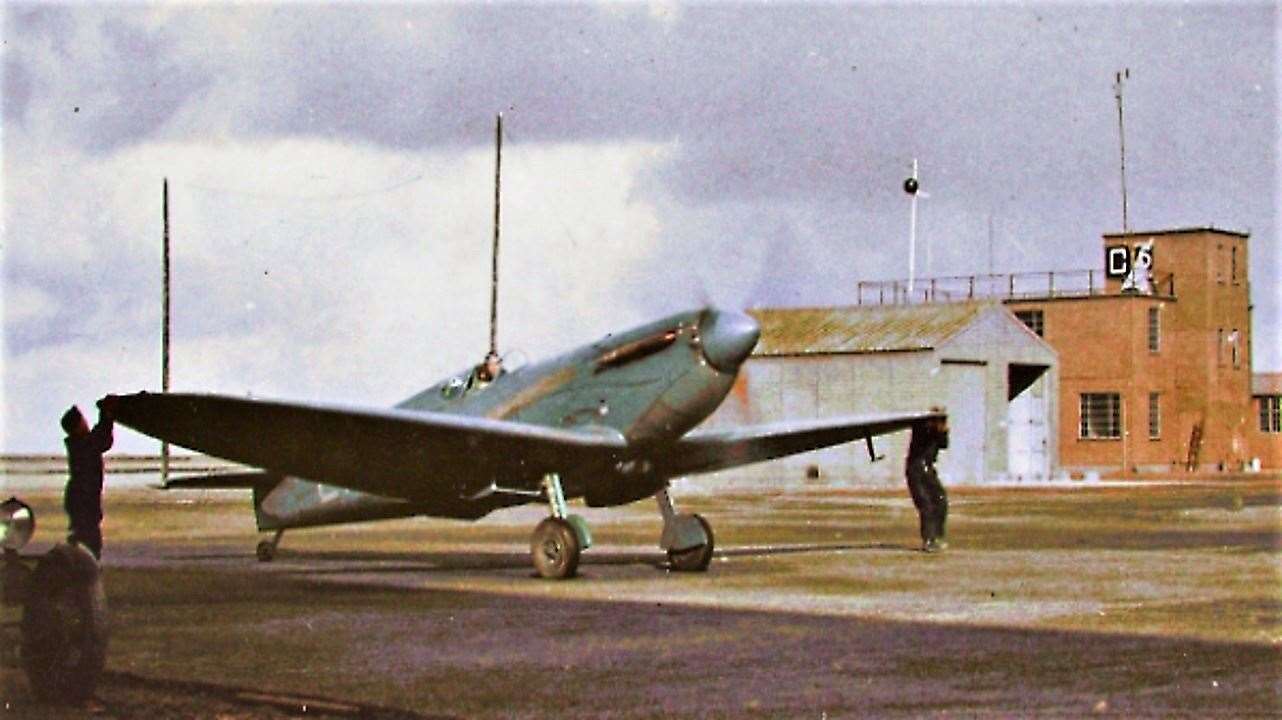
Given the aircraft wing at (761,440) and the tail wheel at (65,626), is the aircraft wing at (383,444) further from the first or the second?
the tail wheel at (65,626)

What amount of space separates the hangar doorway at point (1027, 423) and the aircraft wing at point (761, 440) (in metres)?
41.5

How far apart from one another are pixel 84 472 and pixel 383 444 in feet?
27.6

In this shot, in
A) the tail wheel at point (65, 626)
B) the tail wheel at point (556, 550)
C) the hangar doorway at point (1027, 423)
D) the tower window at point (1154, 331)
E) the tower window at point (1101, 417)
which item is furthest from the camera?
the tower window at point (1154, 331)

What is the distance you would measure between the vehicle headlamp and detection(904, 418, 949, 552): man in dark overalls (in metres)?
17.1

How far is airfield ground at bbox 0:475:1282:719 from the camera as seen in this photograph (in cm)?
1102

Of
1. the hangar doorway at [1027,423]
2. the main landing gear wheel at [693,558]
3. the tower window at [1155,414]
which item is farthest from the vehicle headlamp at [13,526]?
the tower window at [1155,414]

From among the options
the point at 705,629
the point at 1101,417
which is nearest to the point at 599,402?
the point at 705,629

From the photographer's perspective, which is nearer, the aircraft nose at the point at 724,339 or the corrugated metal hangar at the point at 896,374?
the aircraft nose at the point at 724,339

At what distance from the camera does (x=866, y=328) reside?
6328 cm

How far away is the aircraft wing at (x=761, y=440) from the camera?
22.9 metres

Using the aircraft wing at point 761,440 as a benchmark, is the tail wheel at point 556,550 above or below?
below

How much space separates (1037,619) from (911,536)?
1431 centimetres

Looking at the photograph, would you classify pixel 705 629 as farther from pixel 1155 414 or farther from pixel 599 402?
pixel 1155 414

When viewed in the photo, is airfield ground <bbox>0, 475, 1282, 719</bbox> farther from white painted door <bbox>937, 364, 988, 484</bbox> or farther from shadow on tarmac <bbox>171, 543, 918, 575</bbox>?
white painted door <bbox>937, 364, 988, 484</bbox>
